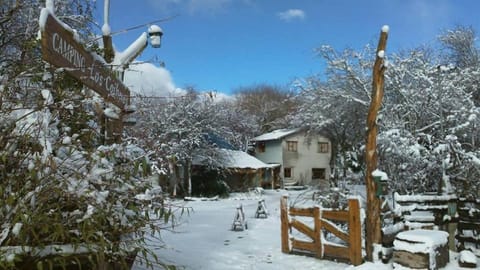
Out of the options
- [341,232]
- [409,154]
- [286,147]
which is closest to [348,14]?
[409,154]

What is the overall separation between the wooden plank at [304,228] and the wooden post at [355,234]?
0.79 meters

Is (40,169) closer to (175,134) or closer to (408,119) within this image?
(408,119)

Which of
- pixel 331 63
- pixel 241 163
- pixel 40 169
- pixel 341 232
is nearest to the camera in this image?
pixel 40 169

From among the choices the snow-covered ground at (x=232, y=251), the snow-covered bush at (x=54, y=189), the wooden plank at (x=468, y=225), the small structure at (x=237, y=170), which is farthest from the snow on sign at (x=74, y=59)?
the small structure at (x=237, y=170)

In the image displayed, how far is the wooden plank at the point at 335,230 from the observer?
6639 millimetres

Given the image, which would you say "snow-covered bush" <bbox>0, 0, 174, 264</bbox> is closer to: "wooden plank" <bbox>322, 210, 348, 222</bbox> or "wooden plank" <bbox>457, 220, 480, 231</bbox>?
"wooden plank" <bbox>322, 210, 348, 222</bbox>

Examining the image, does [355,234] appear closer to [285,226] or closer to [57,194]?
[285,226]

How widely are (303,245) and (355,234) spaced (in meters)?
1.13

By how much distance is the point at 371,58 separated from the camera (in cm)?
1517

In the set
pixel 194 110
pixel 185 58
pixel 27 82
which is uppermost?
pixel 194 110

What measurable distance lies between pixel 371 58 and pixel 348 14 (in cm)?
521

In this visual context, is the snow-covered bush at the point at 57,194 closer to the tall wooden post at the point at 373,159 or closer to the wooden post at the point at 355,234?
the wooden post at the point at 355,234

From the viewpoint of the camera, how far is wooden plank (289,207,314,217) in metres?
7.18

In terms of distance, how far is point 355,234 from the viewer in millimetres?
6410
